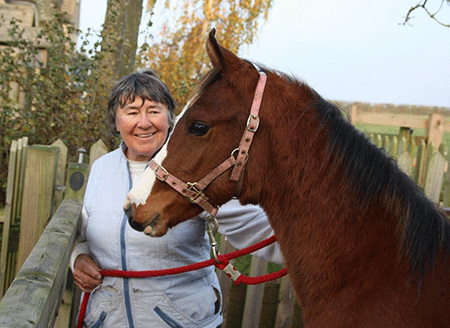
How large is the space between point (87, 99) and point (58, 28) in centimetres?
86

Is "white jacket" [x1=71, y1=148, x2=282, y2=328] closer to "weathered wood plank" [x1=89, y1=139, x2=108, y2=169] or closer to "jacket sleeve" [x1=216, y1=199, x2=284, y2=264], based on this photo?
"jacket sleeve" [x1=216, y1=199, x2=284, y2=264]

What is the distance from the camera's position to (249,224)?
2.62 m

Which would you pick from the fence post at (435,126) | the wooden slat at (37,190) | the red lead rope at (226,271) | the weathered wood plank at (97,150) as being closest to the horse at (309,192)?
the red lead rope at (226,271)

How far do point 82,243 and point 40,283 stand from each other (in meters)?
1.20

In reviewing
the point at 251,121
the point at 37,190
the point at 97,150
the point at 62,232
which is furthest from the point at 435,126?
the point at 62,232

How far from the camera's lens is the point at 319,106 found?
6.73 feet

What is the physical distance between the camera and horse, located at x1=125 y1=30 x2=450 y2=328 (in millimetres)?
1836

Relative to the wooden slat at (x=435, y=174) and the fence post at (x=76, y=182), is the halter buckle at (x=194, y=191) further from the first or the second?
the wooden slat at (x=435, y=174)

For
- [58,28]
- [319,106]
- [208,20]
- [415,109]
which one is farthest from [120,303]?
[415,109]

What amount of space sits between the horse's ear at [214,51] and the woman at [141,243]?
75 centimetres

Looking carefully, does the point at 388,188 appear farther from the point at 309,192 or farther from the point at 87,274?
the point at 87,274

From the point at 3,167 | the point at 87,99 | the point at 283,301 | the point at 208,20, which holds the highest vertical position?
the point at 208,20

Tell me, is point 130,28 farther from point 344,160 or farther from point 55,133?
point 344,160

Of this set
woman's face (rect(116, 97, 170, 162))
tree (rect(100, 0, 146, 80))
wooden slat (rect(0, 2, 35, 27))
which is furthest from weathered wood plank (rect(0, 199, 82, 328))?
wooden slat (rect(0, 2, 35, 27))
